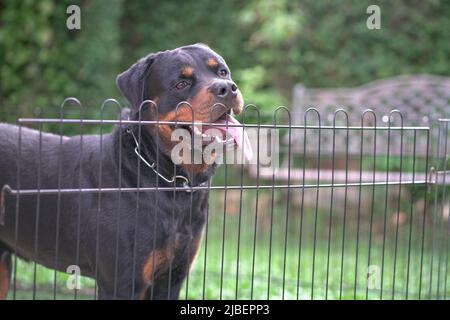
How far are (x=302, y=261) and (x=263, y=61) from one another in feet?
10.0

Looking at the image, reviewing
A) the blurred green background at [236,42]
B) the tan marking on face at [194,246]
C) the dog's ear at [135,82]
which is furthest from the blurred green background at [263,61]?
the dog's ear at [135,82]

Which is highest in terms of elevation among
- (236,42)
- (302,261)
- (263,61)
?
(236,42)

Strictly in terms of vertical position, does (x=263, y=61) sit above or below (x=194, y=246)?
above

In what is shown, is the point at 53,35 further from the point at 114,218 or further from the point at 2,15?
the point at 114,218

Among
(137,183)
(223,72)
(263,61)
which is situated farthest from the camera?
(263,61)

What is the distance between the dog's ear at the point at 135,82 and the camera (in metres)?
3.12

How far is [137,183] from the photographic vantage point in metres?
2.89

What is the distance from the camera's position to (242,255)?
6.22 metres

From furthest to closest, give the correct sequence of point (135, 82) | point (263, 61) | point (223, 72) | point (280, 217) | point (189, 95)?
1. point (263, 61)
2. point (280, 217)
3. point (223, 72)
4. point (135, 82)
5. point (189, 95)

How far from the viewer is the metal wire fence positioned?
2.95 m

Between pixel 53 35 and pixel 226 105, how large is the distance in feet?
14.8

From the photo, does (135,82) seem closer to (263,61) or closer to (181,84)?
(181,84)

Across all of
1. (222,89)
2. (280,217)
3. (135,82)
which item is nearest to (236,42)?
(280,217)
